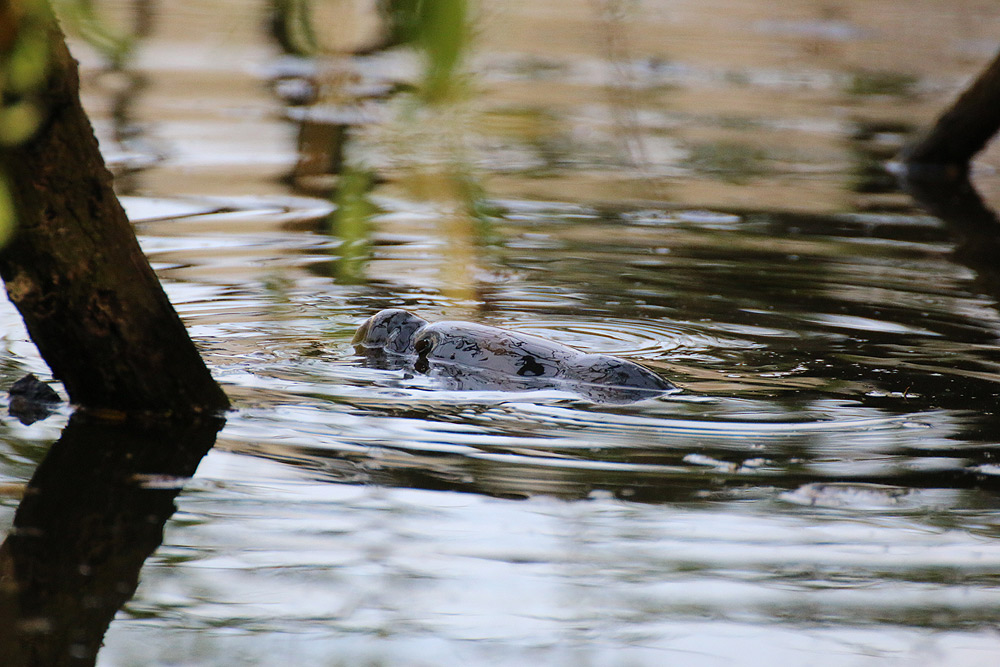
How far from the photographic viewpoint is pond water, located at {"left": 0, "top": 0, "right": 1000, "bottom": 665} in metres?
1.62

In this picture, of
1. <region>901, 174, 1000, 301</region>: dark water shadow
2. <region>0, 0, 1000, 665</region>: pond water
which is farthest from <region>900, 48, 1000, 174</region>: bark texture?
<region>0, 0, 1000, 665</region>: pond water

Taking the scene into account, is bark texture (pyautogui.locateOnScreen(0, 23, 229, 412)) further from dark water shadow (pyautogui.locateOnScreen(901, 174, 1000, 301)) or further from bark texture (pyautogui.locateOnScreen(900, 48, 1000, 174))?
bark texture (pyautogui.locateOnScreen(900, 48, 1000, 174))

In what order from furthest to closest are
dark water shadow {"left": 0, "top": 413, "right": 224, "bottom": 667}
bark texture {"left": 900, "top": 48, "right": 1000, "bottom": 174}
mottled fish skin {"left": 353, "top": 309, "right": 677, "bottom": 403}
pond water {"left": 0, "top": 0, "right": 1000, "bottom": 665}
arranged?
1. bark texture {"left": 900, "top": 48, "right": 1000, "bottom": 174}
2. mottled fish skin {"left": 353, "top": 309, "right": 677, "bottom": 403}
3. dark water shadow {"left": 0, "top": 413, "right": 224, "bottom": 667}
4. pond water {"left": 0, "top": 0, "right": 1000, "bottom": 665}

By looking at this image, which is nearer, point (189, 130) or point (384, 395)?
point (384, 395)

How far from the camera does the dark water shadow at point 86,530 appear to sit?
2.52 metres

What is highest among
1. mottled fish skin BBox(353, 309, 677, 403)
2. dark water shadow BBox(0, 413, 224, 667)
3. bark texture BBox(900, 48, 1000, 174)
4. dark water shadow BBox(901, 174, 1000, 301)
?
bark texture BBox(900, 48, 1000, 174)

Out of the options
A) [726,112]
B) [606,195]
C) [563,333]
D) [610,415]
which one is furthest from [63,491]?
[726,112]

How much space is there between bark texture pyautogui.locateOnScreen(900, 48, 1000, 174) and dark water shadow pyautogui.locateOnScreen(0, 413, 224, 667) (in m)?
6.53

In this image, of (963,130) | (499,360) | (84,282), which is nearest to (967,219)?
(963,130)

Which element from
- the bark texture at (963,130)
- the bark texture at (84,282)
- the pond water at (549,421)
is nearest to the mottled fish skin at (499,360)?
the pond water at (549,421)

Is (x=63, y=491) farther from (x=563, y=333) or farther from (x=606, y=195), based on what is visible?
(x=606, y=195)

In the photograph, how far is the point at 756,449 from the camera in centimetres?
371

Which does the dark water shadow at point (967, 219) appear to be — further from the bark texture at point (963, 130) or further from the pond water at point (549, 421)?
the bark texture at point (963, 130)

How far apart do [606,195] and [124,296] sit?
5.29m
